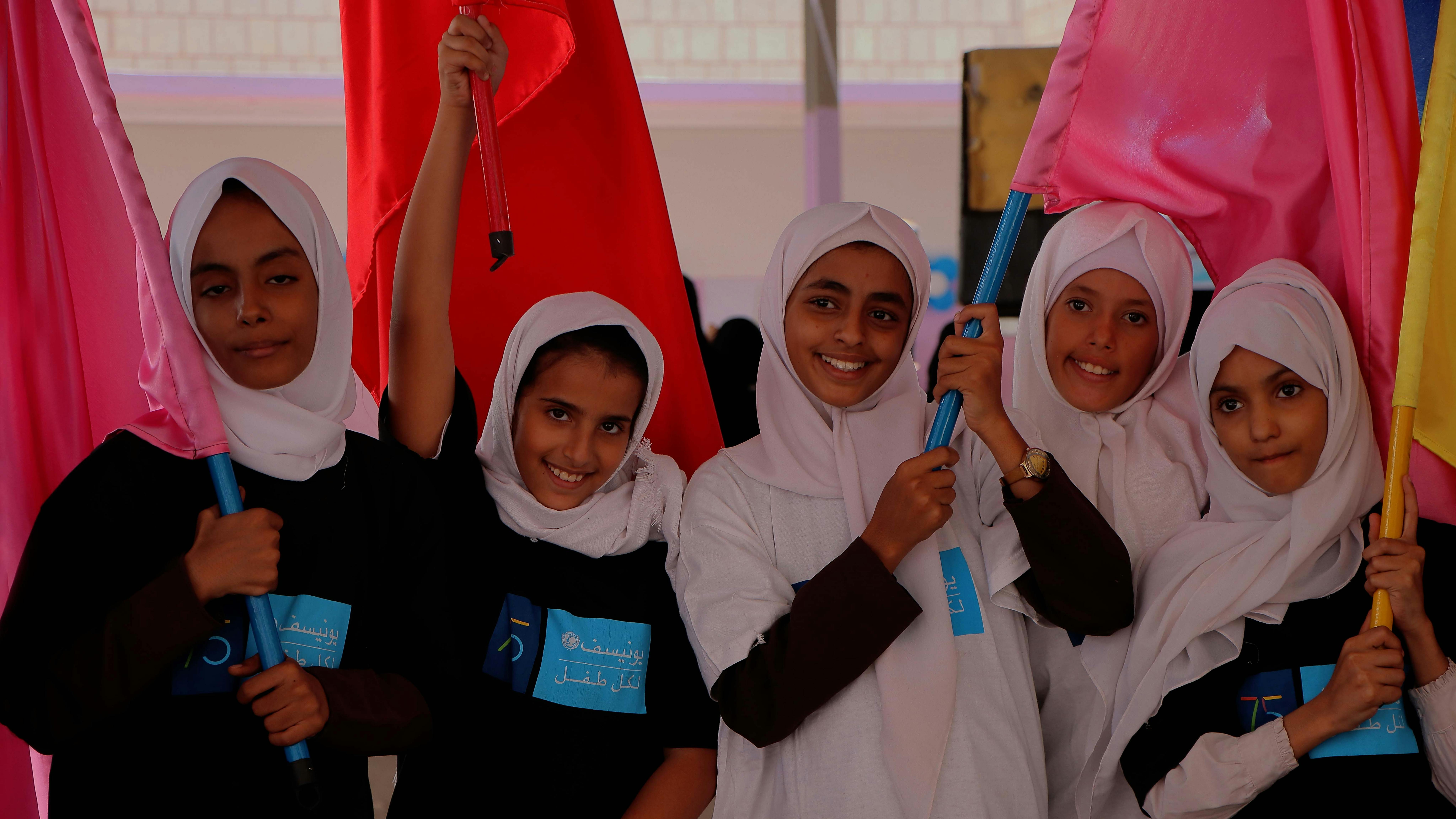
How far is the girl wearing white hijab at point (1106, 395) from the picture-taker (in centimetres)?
182

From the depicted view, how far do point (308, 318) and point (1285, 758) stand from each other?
149 centimetres

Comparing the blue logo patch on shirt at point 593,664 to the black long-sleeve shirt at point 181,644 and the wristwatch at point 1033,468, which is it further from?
the wristwatch at point 1033,468

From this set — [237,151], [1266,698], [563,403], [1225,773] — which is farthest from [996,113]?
[237,151]

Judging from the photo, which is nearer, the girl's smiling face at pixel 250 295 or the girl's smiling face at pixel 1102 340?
the girl's smiling face at pixel 250 295

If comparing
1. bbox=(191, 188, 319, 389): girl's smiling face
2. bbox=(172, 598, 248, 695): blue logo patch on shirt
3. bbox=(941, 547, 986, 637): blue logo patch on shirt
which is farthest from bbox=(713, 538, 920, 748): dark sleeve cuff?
bbox=(191, 188, 319, 389): girl's smiling face

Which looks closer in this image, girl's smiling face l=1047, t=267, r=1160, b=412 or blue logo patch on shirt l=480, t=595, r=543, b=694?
blue logo patch on shirt l=480, t=595, r=543, b=694

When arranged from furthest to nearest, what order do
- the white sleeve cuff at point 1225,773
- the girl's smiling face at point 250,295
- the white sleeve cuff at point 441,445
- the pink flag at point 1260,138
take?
the white sleeve cuff at point 441,445, the pink flag at point 1260,138, the girl's smiling face at point 250,295, the white sleeve cuff at point 1225,773

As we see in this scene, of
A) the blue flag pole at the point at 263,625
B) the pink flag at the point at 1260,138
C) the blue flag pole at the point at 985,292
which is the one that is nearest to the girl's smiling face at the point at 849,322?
the blue flag pole at the point at 985,292

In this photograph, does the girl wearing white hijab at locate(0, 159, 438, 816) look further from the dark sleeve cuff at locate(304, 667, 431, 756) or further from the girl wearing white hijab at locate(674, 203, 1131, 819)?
the girl wearing white hijab at locate(674, 203, 1131, 819)

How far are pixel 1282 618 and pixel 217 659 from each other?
1.47 m

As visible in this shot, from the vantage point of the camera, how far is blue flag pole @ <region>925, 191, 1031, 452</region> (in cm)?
173

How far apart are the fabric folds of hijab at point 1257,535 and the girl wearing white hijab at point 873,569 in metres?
0.09

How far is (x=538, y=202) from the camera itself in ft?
7.87

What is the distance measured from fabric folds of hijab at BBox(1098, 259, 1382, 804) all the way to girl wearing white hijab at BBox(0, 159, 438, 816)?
1067mm
